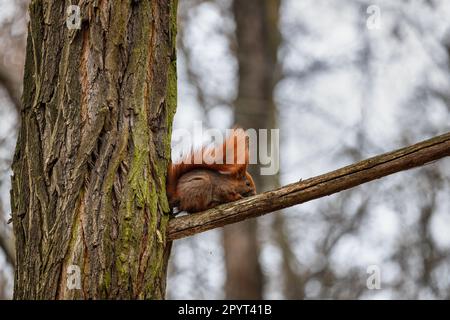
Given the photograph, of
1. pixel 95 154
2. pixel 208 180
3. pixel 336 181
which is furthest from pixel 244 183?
pixel 95 154

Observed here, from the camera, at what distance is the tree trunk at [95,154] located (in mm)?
2930

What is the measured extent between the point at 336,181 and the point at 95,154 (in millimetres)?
1021

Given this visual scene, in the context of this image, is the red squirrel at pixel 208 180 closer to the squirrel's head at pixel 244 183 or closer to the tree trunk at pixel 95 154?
the squirrel's head at pixel 244 183

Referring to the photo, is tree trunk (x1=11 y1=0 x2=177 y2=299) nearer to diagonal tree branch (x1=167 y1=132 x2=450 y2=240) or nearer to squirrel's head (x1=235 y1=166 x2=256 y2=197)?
diagonal tree branch (x1=167 y1=132 x2=450 y2=240)

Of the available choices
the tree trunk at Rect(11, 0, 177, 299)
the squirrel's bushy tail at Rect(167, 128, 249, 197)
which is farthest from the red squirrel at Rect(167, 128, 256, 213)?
the tree trunk at Rect(11, 0, 177, 299)

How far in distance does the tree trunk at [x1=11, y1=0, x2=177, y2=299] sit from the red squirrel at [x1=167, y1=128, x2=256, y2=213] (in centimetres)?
37

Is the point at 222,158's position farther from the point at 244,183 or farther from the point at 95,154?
the point at 95,154

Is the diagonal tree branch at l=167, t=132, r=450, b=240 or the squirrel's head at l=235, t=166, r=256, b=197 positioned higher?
the squirrel's head at l=235, t=166, r=256, b=197

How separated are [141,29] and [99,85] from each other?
344mm

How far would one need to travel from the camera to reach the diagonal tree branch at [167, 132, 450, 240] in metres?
2.99

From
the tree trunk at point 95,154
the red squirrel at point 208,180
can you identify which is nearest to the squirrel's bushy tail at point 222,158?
the red squirrel at point 208,180

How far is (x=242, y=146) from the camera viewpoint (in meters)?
4.02

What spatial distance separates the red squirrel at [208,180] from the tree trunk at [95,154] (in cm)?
37
